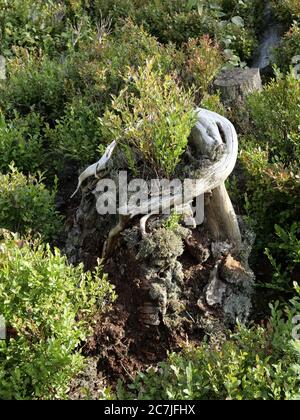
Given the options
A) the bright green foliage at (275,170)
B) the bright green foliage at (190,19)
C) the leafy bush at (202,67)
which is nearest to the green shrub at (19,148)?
the leafy bush at (202,67)

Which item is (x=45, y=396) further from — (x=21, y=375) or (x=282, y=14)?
(x=282, y=14)

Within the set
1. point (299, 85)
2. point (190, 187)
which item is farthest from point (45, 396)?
point (299, 85)

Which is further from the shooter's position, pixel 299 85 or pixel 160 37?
pixel 160 37

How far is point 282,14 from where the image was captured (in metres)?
8.97

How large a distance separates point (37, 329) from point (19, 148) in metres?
3.02

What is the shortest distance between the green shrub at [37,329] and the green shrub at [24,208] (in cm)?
130

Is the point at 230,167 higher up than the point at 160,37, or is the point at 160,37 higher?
the point at 230,167

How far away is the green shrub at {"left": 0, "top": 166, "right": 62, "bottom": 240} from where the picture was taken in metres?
5.39

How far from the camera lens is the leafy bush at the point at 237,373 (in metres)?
3.52

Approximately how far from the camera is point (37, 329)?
3.89 metres

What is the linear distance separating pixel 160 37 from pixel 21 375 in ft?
21.1

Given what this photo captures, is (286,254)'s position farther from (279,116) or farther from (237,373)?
(237,373)

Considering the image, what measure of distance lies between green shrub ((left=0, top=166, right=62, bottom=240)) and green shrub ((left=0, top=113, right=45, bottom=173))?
0.80 m

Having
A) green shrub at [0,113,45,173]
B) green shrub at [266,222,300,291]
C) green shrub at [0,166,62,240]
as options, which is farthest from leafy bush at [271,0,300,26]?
green shrub at [0,166,62,240]
